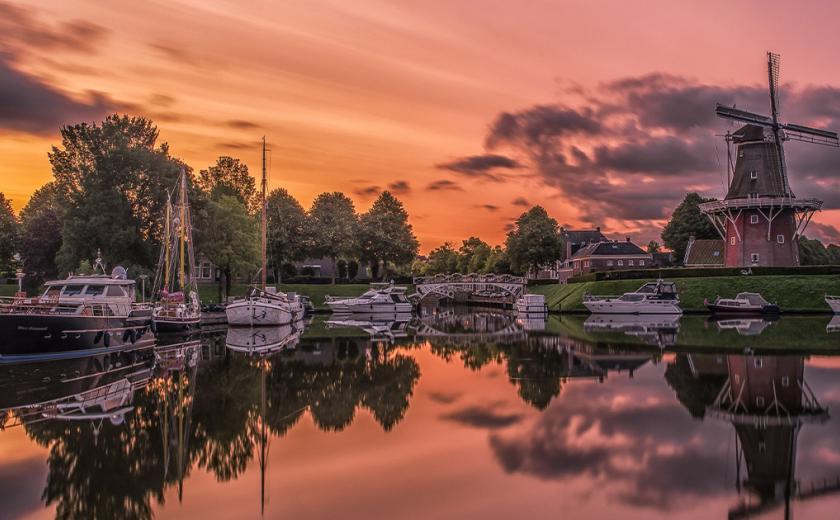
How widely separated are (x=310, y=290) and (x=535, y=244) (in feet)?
127

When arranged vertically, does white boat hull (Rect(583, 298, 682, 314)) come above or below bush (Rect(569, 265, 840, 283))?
below

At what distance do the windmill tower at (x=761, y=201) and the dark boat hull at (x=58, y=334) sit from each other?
62.1 m

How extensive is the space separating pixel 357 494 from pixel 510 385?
512 inches

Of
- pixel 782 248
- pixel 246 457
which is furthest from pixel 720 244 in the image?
pixel 246 457

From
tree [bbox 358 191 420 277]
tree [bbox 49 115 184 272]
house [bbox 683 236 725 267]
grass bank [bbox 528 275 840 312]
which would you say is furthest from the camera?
tree [bbox 358 191 420 277]

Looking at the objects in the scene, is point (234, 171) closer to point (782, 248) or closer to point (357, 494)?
point (782, 248)

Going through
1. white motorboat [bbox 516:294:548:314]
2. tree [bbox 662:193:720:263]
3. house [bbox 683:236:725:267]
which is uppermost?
tree [bbox 662:193:720:263]

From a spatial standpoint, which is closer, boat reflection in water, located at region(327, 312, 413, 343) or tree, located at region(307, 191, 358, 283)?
→ boat reflection in water, located at region(327, 312, 413, 343)

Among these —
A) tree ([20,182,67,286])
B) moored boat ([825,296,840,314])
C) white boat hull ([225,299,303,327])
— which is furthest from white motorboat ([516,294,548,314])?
tree ([20,182,67,286])

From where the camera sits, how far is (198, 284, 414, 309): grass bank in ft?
268

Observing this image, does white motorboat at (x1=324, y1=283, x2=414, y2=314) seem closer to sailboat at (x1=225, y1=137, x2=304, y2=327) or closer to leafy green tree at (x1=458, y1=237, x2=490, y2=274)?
sailboat at (x1=225, y1=137, x2=304, y2=327)

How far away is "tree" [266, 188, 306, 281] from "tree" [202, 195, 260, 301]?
1032 centimetres

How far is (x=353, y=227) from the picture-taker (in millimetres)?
99625

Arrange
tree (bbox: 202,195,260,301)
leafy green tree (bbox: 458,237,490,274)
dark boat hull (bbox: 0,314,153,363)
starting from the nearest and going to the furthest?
dark boat hull (bbox: 0,314,153,363) < tree (bbox: 202,195,260,301) < leafy green tree (bbox: 458,237,490,274)
